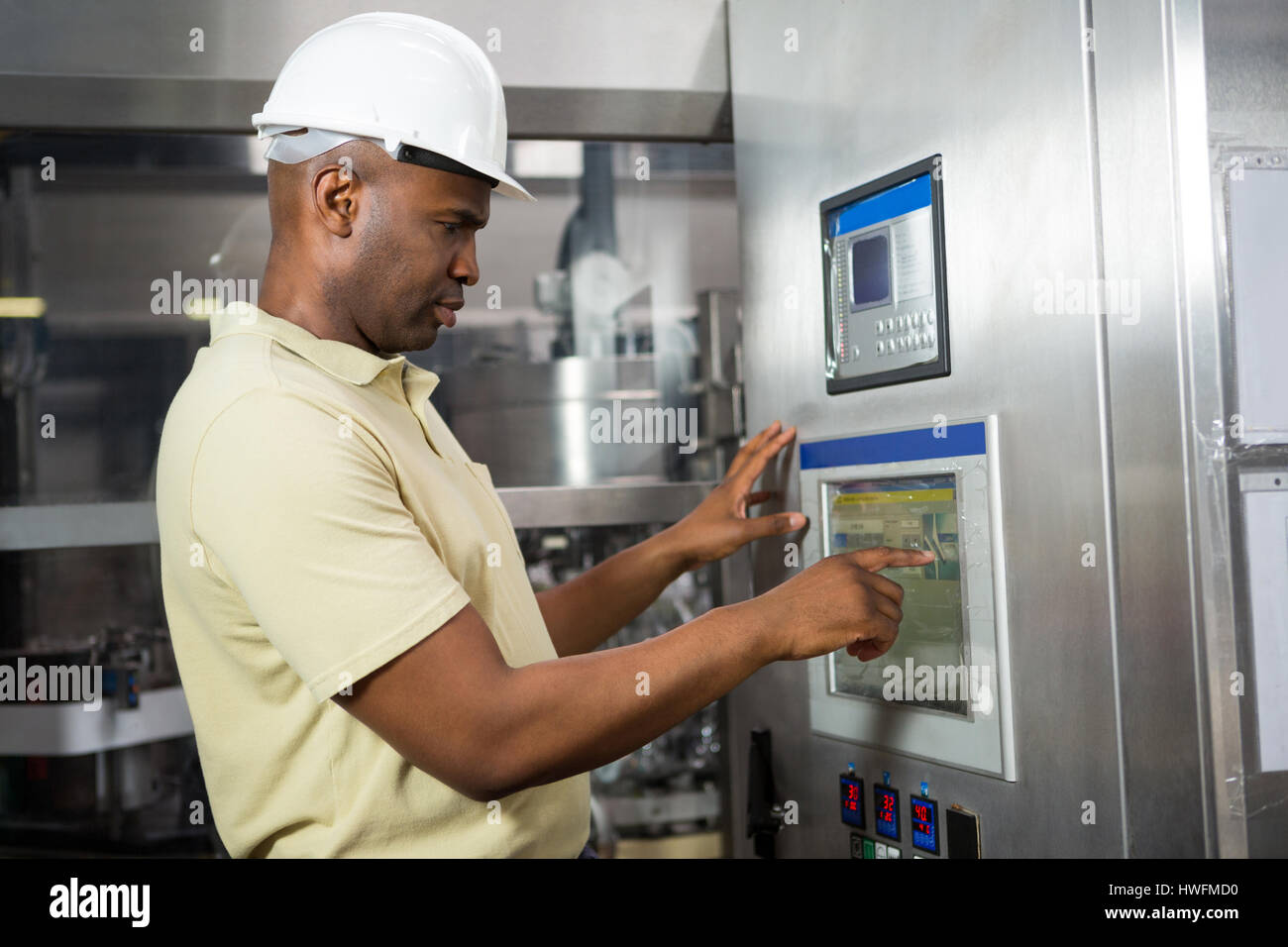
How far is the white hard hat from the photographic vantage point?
1133 millimetres

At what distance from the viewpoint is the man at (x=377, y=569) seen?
0.97 metres

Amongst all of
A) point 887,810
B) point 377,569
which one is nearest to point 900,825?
point 887,810

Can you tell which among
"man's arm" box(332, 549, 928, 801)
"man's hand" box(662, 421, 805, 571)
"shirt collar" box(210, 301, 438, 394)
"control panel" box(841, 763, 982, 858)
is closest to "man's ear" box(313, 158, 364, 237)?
"shirt collar" box(210, 301, 438, 394)

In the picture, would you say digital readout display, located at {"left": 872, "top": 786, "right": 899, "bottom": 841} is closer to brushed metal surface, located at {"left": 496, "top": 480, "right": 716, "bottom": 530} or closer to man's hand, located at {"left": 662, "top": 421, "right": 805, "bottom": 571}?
man's hand, located at {"left": 662, "top": 421, "right": 805, "bottom": 571}

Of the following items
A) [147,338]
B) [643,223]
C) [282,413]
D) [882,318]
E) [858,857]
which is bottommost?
[858,857]

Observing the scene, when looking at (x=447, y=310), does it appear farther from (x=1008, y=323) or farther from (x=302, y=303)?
(x=1008, y=323)

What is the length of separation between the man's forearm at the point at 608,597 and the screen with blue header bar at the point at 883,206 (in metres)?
0.50

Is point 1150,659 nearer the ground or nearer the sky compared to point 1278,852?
nearer the sky

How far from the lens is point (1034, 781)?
3.70 ft

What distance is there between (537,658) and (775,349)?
0.61 m

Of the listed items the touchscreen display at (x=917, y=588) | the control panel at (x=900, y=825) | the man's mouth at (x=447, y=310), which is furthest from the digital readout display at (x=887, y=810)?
the man's mouth at (x=447, y=310)

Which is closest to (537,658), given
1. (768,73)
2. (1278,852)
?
(1278,852)

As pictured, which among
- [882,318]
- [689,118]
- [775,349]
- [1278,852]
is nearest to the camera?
[1278,852]

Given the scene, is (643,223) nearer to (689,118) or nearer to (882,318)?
(689,118)
